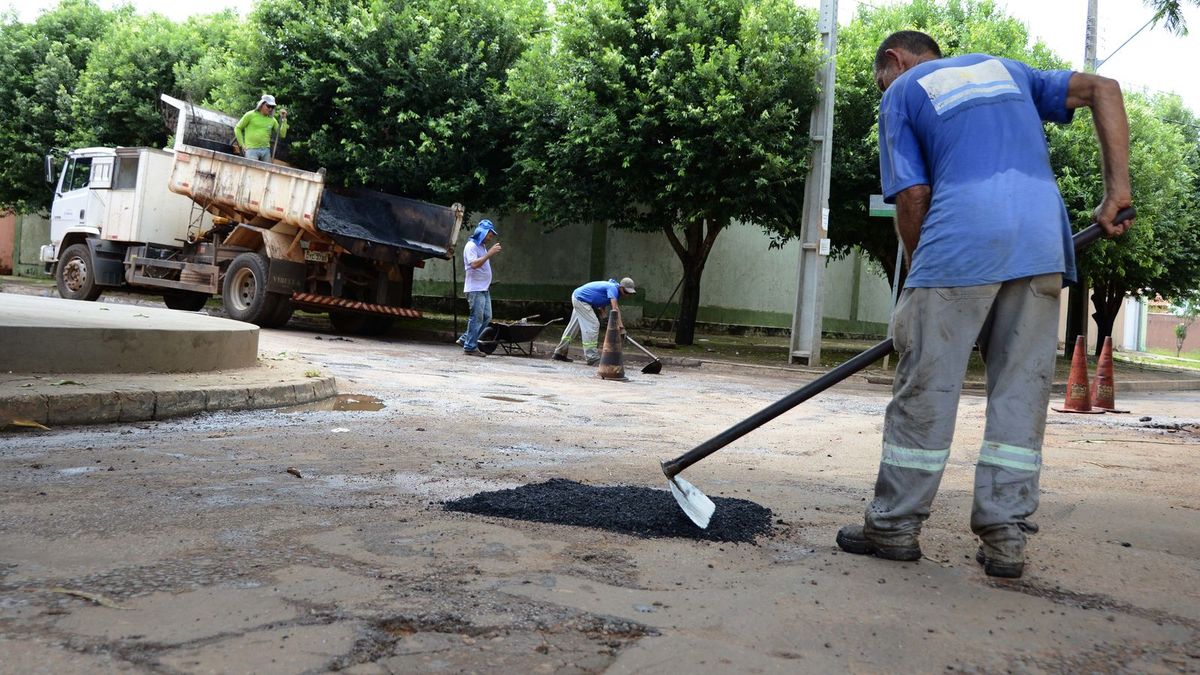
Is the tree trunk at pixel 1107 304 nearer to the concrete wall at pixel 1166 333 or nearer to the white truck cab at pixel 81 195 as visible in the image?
the concrete wall at pixel 1166 333

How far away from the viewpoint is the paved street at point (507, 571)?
2432 millimetres

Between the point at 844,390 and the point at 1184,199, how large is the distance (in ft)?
56.2

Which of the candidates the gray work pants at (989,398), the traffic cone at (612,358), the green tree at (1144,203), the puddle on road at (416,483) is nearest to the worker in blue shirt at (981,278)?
the gray work pants at (989,398)

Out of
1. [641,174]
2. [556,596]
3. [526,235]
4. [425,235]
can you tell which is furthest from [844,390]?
[526,235]

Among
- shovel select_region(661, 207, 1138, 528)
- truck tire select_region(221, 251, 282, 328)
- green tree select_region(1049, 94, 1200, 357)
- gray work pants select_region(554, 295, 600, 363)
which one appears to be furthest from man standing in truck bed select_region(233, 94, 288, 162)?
shovel select_region(661, 207, 1138, 528)

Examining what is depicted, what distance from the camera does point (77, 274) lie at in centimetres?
1780

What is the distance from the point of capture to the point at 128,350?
729 cm

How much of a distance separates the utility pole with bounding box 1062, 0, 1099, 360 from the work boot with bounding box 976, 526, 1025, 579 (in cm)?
1355

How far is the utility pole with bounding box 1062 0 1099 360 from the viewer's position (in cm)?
1991

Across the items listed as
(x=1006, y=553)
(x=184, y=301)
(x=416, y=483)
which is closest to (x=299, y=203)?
(x=184, y=301)

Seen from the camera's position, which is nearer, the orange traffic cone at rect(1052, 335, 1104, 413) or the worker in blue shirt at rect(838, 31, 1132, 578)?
the worker in blue shirt at rect(838, 31, 1132, 578)

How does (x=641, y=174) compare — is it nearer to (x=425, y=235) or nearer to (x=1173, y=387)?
(x=425, y=235)

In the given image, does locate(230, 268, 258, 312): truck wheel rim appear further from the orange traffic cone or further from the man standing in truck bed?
the orange traffic cone

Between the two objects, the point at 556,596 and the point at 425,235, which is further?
the point at 425,235
